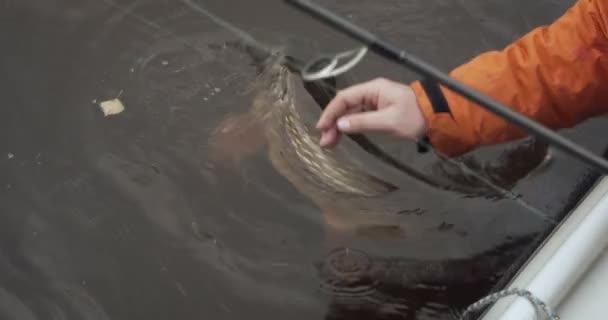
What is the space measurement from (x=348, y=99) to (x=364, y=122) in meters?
0.08

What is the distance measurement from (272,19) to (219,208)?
0.60 metres

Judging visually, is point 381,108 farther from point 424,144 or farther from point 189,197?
point 189,197

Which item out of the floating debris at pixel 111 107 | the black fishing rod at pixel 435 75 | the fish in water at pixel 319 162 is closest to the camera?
the black fishing rod at pixel 435 75

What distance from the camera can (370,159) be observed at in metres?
1.50

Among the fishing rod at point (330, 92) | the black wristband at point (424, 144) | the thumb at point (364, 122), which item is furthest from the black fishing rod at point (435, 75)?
the fishing rod at point (330, 92)

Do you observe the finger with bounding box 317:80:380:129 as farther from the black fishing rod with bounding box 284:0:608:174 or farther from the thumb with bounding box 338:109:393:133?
the black fishing rod with bounding box 284:0:608:174

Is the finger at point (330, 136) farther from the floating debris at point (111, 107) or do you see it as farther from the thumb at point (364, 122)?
the floating debris at point (111, 107)

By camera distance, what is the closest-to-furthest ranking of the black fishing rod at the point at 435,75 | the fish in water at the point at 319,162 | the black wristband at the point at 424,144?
the black fishing rod at the point at 435,75
the black wristband at the point at 424,144
the fish in water at the point at 319,162

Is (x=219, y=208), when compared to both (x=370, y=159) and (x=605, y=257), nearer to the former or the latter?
(x=370, y=159)

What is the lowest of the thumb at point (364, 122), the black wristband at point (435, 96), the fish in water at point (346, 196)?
the fish in water at point (346, 196)

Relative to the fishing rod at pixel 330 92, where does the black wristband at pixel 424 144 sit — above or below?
above

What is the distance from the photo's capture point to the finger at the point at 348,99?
1121 mm

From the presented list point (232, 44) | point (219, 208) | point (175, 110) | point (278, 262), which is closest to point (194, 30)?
point (232, 44)

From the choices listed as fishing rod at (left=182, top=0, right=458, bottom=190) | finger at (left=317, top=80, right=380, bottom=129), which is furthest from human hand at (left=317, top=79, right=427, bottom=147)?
fishing rod at (left=182, top=0, right=458, bottom=190)
